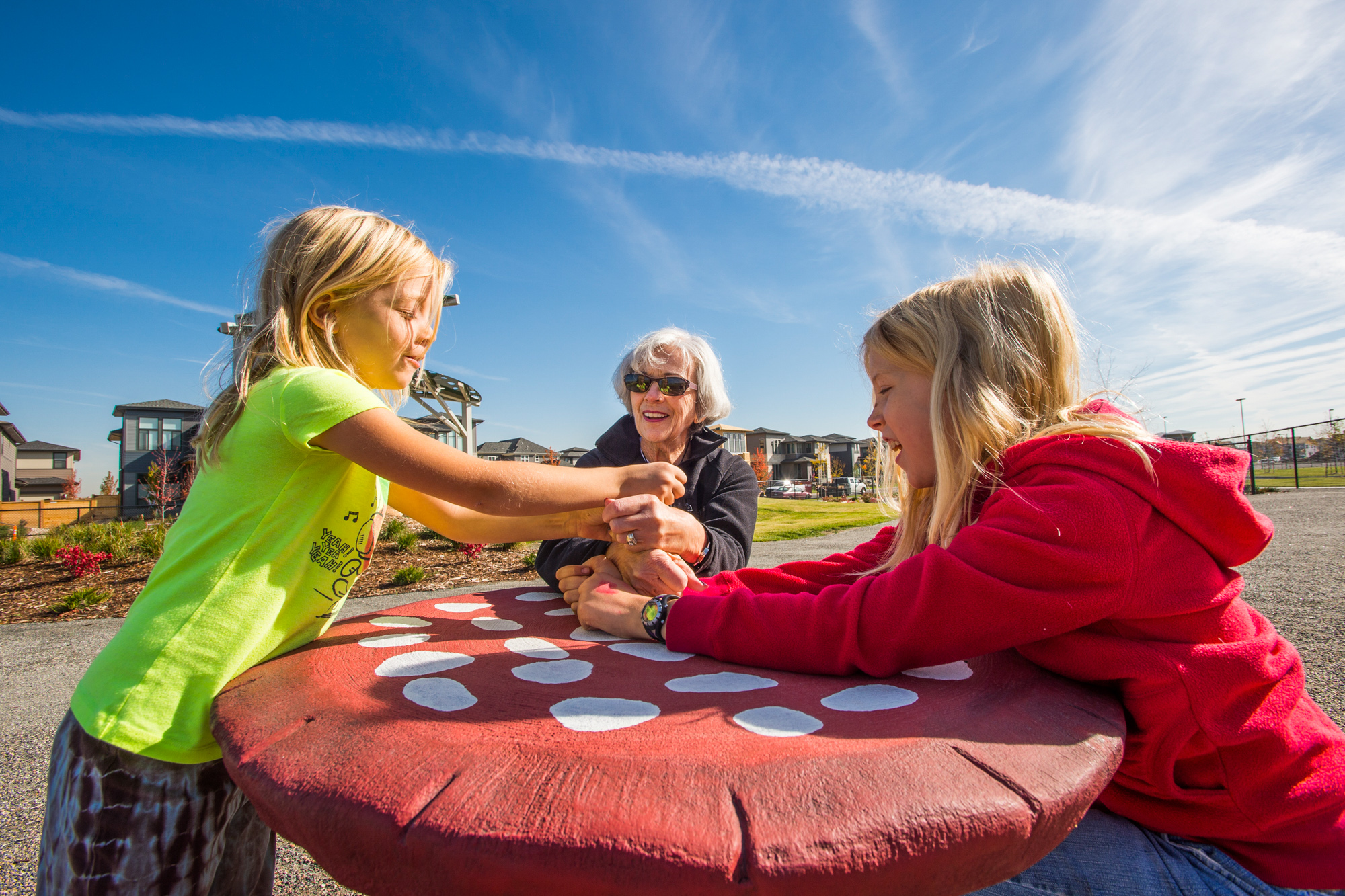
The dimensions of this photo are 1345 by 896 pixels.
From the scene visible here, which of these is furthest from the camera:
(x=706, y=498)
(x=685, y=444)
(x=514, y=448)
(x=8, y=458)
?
(x=514, y=448)

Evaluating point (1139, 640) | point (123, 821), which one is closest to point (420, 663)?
point (123, 821)

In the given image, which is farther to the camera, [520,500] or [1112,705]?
[520,500]

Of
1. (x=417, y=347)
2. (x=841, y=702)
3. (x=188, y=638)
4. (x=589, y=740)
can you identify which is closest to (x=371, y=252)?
(x=417, y=347)

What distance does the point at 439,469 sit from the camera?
3.88 ft

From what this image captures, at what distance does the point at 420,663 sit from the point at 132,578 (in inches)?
342

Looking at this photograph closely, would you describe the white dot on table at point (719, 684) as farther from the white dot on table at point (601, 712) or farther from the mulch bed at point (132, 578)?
the mulch bed at point (132, 578)

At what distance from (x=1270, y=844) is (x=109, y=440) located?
129 ft

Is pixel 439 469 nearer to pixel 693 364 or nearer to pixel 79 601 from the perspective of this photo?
pixel 693 364

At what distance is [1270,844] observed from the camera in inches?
39.2

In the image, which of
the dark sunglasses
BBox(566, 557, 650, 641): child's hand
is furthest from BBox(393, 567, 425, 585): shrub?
BBox(566, 557, 650, 641): child's hand

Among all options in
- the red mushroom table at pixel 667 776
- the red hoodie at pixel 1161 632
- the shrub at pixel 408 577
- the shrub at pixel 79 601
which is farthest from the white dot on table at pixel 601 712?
the shrub at pixel 79 601

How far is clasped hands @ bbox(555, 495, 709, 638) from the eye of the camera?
1.73 m

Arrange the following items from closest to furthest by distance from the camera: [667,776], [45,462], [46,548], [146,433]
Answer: [667,776] < [46,548] < [146,433] < [45,462]

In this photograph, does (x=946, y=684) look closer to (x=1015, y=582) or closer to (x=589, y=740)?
(x=1015, y=582)
